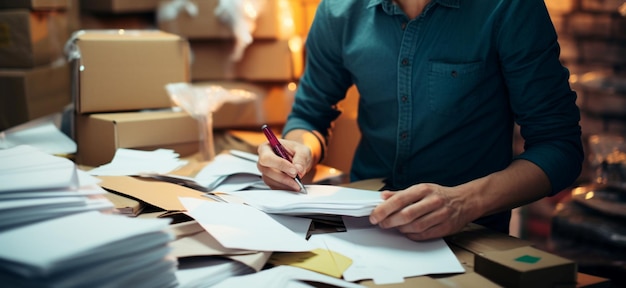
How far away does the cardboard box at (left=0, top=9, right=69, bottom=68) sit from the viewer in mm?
1829

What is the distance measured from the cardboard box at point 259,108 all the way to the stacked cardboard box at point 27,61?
21.2 inches

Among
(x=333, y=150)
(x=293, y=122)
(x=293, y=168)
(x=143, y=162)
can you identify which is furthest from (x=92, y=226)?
(x=333, y=150)

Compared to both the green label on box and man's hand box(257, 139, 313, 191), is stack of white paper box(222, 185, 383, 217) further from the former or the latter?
the green label on box

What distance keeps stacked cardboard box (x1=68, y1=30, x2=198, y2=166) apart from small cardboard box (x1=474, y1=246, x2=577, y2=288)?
3.06ft

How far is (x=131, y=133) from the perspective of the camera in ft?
4.87

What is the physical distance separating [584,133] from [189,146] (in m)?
1.68

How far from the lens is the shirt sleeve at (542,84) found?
3.73 ft

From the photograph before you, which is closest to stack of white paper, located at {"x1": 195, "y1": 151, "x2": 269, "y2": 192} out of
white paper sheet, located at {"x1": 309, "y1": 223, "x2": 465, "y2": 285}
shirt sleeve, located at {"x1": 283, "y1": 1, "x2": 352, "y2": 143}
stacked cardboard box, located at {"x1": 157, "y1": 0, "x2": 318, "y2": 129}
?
shirt sleeve, located at {"x1": 283, "y1": 1, "x2": 352, "y2": 143}

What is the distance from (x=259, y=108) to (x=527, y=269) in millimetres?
1322

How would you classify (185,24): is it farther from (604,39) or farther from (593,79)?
(604,39)

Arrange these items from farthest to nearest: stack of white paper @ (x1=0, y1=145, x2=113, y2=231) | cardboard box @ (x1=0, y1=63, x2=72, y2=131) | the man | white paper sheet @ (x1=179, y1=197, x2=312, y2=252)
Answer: cardboard box @ (x1=0, y1=63, x2=72, y2=131) < the man < white paper sheet @ (x1=179, y1=197, x2=312, y2=252) < stack of white paper @ (x1=0, y1=145, x2=113, y2=231)

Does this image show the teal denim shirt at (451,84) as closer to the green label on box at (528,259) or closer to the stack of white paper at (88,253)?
the green label on box at (528,259)

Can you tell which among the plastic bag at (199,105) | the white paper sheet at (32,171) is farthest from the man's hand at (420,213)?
→ the plastic bag at (199,105)

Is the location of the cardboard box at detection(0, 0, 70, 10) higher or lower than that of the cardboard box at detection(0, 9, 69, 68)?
higher
